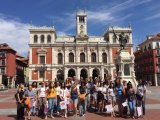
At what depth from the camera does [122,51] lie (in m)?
28.1

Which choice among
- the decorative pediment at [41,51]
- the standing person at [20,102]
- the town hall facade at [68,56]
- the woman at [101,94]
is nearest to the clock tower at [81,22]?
the town hall facade at [68,56]

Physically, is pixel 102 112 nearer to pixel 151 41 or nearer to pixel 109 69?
pixel 109 69

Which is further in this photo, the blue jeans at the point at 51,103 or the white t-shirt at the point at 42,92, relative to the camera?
the white t-shirt at the point at 42,92

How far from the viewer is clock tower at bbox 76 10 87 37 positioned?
69744 millimetres

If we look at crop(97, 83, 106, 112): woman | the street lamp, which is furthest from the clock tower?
crop(97, 83, 106, 112): woman

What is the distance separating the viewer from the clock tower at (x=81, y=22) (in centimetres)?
6974

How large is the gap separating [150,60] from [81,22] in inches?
867

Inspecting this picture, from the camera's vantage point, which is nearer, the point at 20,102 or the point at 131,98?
the point at 20,102

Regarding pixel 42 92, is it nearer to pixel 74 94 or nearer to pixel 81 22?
pixel 74 94

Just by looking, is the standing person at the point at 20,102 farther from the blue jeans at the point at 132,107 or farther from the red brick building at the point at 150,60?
the red brick building at the point at 150,60

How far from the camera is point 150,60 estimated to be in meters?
67.4

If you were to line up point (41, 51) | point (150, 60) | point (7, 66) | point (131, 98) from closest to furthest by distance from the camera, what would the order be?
point (131, 98) → point (41, 51) → point (7, 66) → point (150, 60)

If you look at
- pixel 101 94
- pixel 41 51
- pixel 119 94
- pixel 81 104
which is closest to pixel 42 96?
pixel 81 104

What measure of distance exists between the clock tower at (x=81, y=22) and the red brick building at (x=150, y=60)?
18.2 meters
